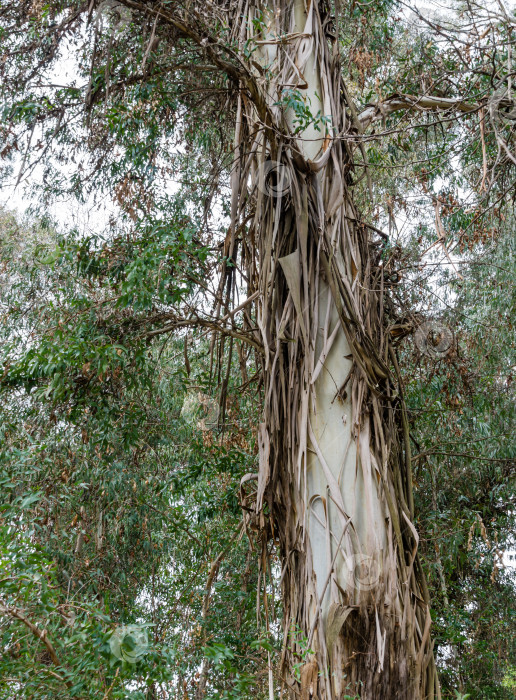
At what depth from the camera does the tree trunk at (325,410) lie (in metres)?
2.49

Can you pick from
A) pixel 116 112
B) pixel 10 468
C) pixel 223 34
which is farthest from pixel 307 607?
pixel 223 34

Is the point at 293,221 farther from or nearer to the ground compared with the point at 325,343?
farther from the ground

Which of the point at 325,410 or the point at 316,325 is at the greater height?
the point at 316,325

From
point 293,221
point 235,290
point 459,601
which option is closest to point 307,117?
point 293,221

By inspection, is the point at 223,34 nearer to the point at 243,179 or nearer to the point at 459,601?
the point at 243,179

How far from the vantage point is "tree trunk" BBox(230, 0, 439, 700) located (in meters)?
2.49

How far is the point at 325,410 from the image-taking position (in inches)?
111

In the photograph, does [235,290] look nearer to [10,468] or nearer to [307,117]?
[307,117]

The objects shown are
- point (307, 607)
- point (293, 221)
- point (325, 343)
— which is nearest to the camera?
point (307, 607)

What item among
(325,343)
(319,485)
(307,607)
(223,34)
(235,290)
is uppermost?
(223,34)

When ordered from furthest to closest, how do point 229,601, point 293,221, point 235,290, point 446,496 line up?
point 446,496, point 229,601, point 235,290, point 293,221

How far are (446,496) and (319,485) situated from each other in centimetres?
428

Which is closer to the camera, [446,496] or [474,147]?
[474,147]

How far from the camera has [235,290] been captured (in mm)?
3412
